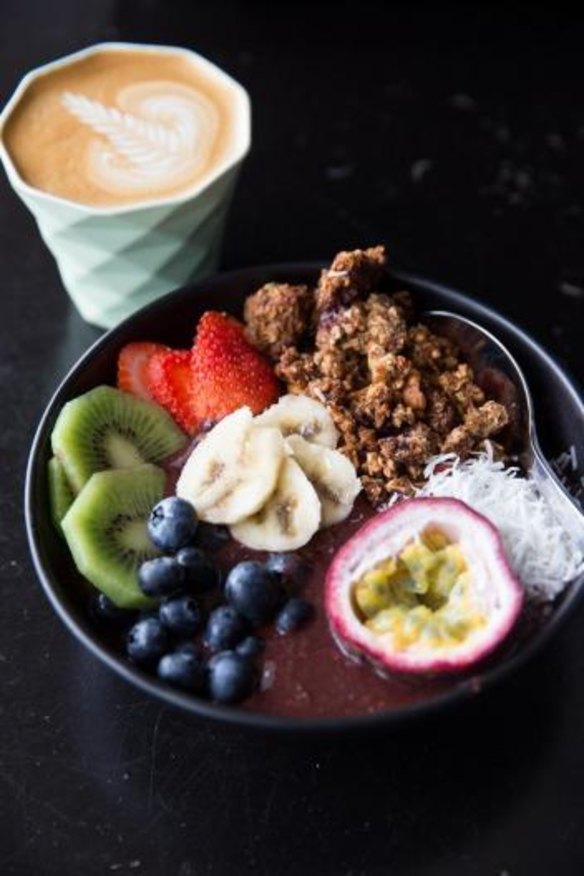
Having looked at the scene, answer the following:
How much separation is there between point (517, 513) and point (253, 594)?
0.90 feet

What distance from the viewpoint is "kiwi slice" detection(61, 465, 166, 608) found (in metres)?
1.16

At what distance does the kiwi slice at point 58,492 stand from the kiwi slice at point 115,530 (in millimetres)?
17

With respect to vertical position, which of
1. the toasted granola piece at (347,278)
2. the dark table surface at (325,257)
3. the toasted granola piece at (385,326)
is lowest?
the dark table surface at (325,257)

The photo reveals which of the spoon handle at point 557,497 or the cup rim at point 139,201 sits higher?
the cup rim at point 139,201

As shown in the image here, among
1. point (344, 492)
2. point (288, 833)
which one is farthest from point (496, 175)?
point (288, 833)

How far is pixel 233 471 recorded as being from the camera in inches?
48.8

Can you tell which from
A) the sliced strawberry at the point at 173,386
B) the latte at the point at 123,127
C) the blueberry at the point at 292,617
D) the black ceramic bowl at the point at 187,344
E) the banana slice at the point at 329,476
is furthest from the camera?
the latte at the point at 123,127

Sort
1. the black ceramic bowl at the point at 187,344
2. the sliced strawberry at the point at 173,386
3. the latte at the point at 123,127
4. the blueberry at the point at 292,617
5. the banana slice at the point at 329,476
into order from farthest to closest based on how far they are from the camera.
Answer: the latte at the point at 123,127, the sliced strawberry at the point at 173,386, the banana slice at the point at 329,476, the blueberry at the point at 292,617, the black ceramic bowl at the point at 187,344

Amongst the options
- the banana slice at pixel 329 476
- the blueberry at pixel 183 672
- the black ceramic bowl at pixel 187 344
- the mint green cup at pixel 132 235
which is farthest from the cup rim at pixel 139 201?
the blueberry at pixel 183 672

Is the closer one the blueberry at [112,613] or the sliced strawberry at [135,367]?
the blueberry at [112,613]

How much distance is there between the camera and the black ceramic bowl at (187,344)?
1034mm

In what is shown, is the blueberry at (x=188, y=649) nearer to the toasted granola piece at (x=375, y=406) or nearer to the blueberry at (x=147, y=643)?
the blueberry at (x=147, y=643)

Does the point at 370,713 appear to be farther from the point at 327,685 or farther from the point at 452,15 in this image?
the point at 452,15

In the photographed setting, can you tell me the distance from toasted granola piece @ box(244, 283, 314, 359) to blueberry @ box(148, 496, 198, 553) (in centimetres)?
26
